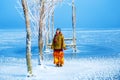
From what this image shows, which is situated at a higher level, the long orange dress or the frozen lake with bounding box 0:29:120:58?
the long orange dress

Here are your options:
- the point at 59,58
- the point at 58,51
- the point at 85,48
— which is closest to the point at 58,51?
the point at 58,51

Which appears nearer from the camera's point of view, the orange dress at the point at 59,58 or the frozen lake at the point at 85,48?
the orange dress at the point at 59,58

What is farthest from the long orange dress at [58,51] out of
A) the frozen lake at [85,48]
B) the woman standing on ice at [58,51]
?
the frozen lake at [85,48]

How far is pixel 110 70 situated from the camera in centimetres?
1806

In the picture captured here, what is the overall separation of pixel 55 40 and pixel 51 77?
4.11m

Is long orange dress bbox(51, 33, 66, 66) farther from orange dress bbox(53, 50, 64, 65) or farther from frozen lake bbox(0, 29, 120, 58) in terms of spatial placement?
frozen lake bbox(0, 29, 120, 58)

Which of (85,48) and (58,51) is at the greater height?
(58,51)

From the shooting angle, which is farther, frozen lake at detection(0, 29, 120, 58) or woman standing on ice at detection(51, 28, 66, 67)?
frozen lake at detection(0, 29, 120, 58)

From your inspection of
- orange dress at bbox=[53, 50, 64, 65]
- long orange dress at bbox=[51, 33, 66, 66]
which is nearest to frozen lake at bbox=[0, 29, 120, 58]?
long orange dress at bbox=[51, 33, 66, 66]

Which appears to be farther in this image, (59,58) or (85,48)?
(85,48)

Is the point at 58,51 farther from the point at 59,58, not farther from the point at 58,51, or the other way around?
the point at 59,58

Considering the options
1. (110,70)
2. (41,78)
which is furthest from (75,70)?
(41,78)

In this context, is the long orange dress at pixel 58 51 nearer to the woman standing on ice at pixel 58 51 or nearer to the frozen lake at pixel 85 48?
the woman standing on ice at pixel 58 51

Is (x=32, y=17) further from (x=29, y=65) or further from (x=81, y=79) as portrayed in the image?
(x=81, y=79)
